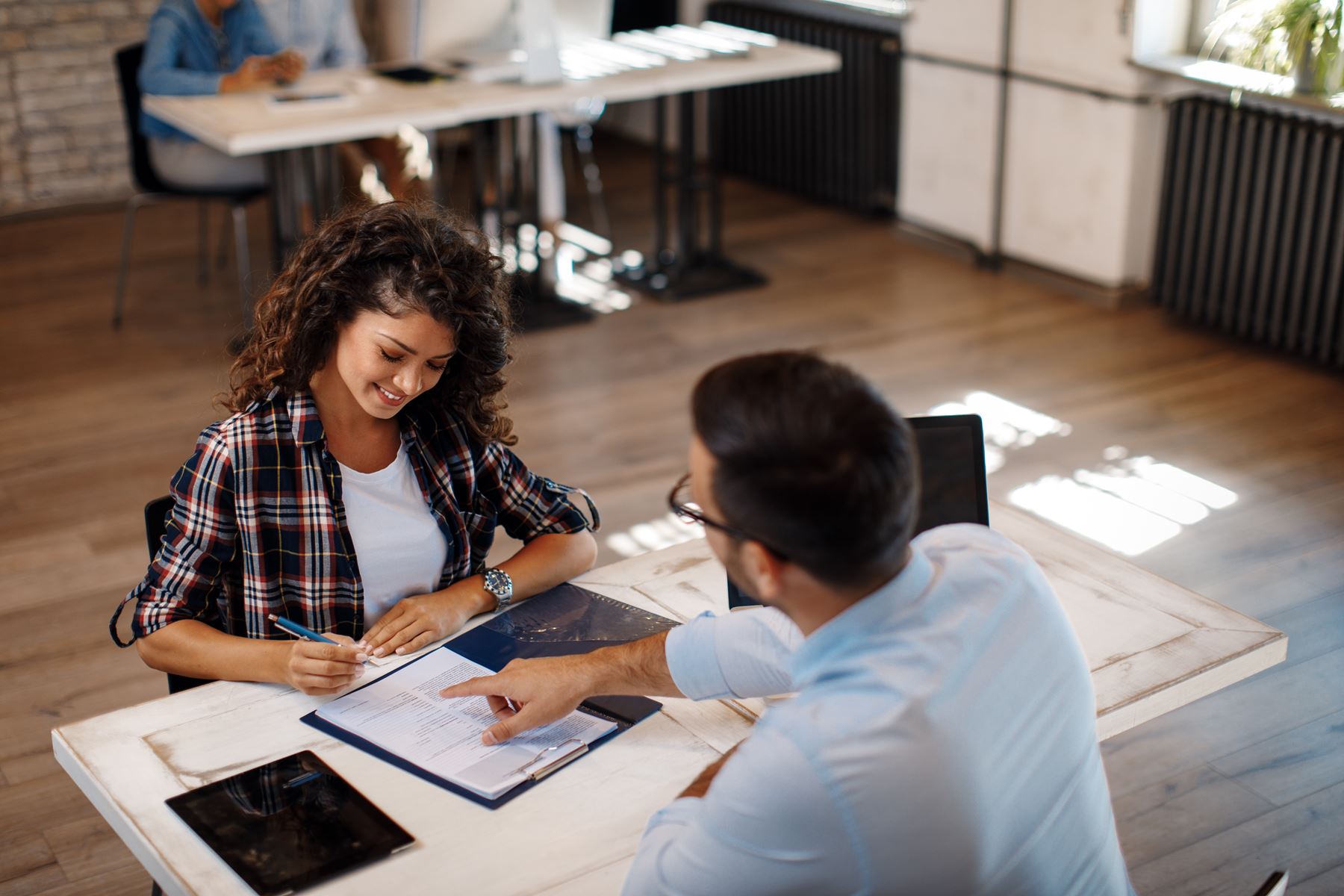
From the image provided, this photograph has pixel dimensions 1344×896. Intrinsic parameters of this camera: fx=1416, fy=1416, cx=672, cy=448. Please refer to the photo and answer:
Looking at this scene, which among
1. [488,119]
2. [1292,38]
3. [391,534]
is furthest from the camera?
[488,119]

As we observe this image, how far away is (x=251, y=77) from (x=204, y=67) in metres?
0.25

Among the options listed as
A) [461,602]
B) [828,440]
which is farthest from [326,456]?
[828,440]

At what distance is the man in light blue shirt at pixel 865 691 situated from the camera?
1.08 metres

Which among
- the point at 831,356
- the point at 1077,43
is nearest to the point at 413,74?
the point at 831,356

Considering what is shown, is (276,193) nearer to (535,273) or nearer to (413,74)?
(413,74)

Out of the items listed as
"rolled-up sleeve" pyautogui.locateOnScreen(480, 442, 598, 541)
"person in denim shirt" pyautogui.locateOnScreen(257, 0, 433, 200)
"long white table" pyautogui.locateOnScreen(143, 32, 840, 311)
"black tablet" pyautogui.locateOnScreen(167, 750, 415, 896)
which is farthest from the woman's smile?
"person in denim shirt" pyautogui.locateOnScreen(257, 0, 433, 200)

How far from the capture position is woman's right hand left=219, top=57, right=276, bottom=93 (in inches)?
176

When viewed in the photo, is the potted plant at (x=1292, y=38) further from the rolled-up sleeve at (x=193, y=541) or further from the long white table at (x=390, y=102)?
the rolled-up sleeve at (x=193, y=541)

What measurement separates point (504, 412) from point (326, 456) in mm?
2151

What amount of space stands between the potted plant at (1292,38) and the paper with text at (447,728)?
3.59 metres

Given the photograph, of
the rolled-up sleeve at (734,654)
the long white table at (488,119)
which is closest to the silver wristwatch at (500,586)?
the rolled-up sleeve at (734,654)

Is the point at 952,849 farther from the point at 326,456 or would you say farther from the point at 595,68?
the point at 595,68

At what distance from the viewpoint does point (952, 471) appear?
1.75 m

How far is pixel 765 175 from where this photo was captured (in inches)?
261
